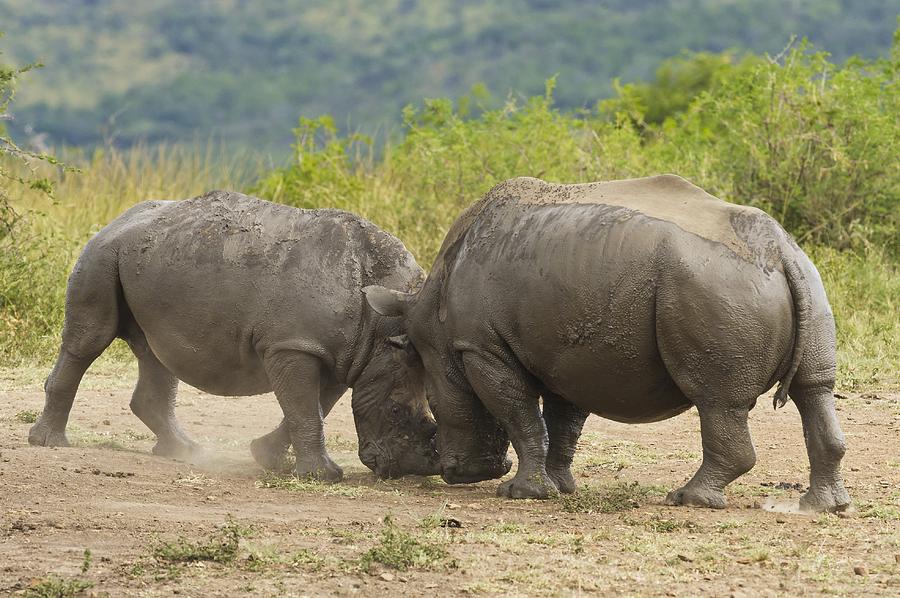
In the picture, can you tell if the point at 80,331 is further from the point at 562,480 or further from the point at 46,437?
the point at 562,480

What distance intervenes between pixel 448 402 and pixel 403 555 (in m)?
2.15

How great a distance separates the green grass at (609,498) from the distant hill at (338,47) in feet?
183

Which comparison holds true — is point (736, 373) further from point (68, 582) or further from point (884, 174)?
point (884, 174)

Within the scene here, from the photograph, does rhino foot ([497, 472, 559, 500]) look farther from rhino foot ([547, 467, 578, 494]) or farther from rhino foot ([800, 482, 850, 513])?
rhino foot ([800, 482, 850, 513])

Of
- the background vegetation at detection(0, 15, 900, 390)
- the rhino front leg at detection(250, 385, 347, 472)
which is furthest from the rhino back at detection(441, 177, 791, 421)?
the background vegetation at detection(0, 15, 900, 390)

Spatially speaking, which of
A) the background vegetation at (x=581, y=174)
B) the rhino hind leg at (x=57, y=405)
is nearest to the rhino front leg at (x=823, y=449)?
the rhino hind leg at (x=57, y=405)

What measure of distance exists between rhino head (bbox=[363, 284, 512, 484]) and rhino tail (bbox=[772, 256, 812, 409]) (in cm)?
176

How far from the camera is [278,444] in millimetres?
7934

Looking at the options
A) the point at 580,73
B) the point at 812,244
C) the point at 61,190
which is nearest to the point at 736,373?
the point at 812,244

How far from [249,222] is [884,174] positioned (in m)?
8.37

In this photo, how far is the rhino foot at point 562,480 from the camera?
24.0 feet

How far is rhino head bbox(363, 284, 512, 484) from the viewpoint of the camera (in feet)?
24.0

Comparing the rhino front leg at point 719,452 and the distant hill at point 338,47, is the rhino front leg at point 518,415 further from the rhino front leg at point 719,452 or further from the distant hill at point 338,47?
the distant hill at point 338,47

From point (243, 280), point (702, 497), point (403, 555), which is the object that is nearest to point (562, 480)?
point (702, 497)
